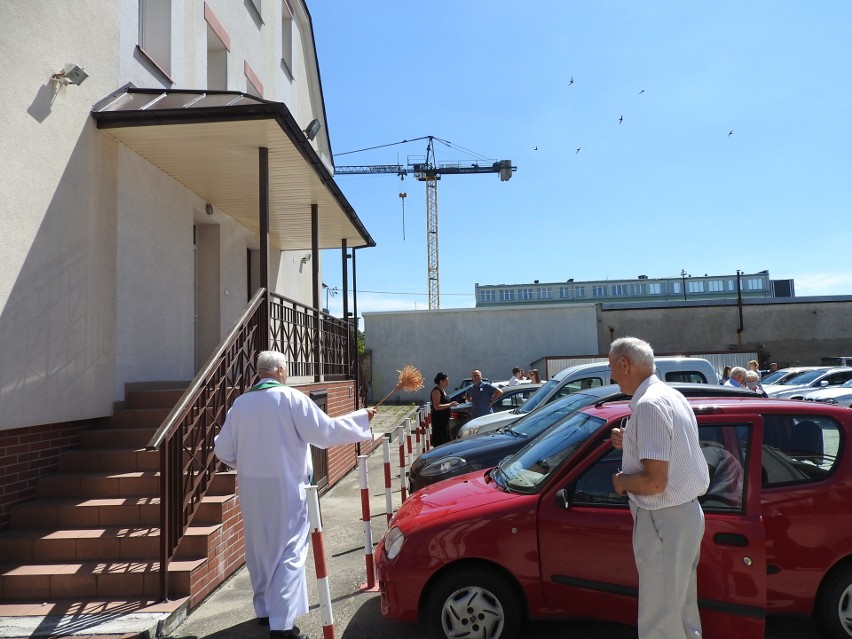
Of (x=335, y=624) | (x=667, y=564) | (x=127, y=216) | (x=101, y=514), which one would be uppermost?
(x=127, y=216)

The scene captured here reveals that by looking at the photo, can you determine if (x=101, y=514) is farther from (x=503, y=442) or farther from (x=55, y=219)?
(x=503, y=442)

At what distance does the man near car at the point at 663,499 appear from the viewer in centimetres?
313

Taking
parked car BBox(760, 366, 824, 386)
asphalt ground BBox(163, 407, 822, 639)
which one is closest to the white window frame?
asphalt ground BBox(163, 407, 822, 639)

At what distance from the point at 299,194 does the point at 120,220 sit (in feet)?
9.97

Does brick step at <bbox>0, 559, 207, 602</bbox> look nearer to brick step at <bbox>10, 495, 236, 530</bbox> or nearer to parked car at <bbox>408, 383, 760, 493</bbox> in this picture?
brick step at <bbox>10, 495, 236, 530</bbox>

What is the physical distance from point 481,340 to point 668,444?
29.6 meters

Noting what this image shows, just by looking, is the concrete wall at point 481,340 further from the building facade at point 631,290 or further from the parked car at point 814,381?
the building facade at point 631,290

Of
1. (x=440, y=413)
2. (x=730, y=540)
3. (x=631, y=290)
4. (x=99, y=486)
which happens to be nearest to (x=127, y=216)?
(x=99, y=486)

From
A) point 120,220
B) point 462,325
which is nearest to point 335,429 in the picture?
point 120,220

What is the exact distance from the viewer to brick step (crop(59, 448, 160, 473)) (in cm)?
634

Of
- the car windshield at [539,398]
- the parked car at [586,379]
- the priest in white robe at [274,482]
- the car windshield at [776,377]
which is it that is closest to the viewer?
the priest in white robe at [274,482]

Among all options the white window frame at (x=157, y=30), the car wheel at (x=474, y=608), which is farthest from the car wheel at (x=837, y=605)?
the white window frame at (x=157, y=30)

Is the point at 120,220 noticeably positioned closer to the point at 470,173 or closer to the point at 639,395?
the point at 639,395

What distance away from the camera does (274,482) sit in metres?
4.39
